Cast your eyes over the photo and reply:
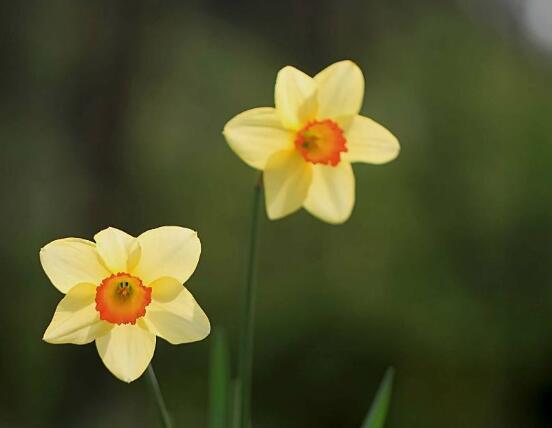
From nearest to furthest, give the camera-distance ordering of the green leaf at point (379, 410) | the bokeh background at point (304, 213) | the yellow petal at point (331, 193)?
the yellow petal at point (331, 193), the green leaf at point (379, 410), the bokeh background at point (304, 213)

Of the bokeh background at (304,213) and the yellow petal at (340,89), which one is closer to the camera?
the yellow petal at (340,89)

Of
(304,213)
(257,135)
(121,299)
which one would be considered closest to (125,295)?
(121,299)

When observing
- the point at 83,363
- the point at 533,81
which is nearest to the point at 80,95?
the point at 83,363

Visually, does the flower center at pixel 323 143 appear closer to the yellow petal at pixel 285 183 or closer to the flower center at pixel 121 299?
the yellow petal at pixel 285 183

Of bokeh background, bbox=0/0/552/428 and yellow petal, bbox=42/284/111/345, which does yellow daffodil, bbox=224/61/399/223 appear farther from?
bokeh background, bbox=0/0/552/428

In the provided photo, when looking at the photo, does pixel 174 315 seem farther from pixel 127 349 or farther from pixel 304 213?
pixel 304 213

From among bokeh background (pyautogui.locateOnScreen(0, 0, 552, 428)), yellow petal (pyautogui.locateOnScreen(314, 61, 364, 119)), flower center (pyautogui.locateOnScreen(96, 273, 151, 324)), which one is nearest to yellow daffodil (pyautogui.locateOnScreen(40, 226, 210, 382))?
flower center (pyautogui.locateOnScreen(96, 273, 151, 324))

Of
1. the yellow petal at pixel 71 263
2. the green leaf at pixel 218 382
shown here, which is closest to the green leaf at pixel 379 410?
the green leaf at pixel 218 382
